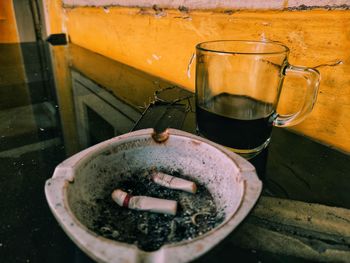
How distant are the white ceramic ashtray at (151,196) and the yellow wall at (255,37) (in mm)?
394

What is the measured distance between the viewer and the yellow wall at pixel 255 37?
0.68 meters

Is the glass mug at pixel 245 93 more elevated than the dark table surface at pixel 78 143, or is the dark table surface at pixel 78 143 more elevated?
the glass mug at pixel 245 93

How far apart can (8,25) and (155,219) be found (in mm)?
2992

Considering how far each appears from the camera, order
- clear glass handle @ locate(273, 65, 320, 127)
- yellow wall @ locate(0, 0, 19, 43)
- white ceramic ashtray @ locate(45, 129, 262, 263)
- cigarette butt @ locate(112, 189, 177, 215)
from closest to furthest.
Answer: white ceramic ashtray @ locate(45, 129, 262, 263) < cigarette butt @ locate(112, 189, 177, 215) < clear glass handle @ locate(273, 65, 320, 127) < yellow wall @ locate(0, 0, 19, 43)

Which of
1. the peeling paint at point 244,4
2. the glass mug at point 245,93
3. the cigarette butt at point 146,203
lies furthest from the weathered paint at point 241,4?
the cigarette butt at point 146,203

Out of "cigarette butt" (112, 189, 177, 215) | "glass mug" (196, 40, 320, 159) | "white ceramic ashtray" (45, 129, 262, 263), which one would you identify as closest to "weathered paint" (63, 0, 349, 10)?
"glass mug" (196, 40, 320, 159)

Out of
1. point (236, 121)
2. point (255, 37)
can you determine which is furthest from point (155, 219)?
point (255, 37)

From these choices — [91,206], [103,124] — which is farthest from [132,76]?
[91,206]

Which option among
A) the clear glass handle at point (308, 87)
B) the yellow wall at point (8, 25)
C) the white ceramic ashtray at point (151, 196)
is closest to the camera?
the white ceramic ashtray at point (151, 196)

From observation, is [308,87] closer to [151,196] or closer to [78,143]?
[151,196]

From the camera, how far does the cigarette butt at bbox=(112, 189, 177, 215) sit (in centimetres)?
45

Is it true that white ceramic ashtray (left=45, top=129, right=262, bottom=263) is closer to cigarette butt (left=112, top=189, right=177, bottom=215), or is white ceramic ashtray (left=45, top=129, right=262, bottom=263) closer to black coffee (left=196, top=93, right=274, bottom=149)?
cigarette butt (left=112, top=189, right=177, bottom=215)

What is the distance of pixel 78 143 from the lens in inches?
30.4

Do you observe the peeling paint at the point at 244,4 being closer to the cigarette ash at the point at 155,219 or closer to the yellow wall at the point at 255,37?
the yellow wall at the point at 255,37
